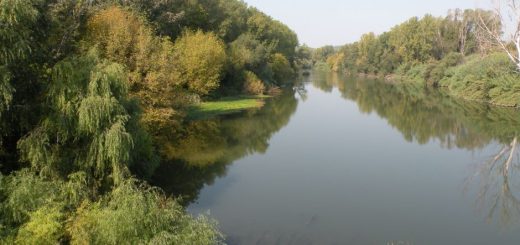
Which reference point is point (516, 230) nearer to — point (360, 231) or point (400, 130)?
point (360, 231)

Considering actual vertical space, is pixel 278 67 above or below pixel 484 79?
below

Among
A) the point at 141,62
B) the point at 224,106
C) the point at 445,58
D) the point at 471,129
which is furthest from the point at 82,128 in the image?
the point at 445,58

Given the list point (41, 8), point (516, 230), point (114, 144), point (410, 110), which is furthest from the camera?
point (410, 110)

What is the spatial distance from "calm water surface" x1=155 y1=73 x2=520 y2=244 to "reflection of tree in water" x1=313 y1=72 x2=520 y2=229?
0.36 ft

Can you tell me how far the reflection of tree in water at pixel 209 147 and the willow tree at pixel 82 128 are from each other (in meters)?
6.04

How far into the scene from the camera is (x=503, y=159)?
2973 centimetres

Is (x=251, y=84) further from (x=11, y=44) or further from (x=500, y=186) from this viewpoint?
(x=11, y=44)

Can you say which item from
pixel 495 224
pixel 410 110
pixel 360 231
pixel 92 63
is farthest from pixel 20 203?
pixel 410 110

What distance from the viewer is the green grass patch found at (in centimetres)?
4244

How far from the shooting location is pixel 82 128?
14656 mm

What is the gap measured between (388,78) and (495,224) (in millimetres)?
97738

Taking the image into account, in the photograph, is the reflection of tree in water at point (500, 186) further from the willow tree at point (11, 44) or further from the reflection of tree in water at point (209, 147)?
the willow tree at point (11, 44)

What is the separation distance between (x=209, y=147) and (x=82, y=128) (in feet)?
52.2

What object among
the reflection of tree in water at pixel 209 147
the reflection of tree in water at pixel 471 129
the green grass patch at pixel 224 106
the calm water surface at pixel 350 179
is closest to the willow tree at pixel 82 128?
the calm water surface at pixel 350 179
